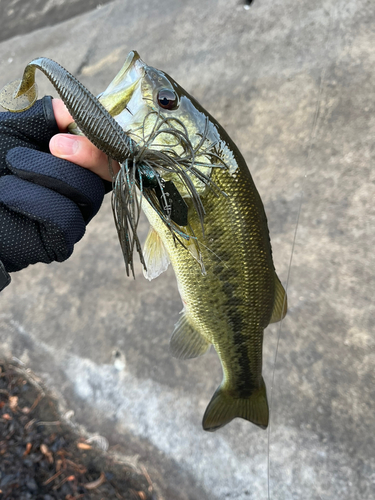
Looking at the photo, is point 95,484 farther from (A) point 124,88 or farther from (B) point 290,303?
(A) point 124,88

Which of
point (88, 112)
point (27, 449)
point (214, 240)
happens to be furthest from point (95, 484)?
point (88, 112)

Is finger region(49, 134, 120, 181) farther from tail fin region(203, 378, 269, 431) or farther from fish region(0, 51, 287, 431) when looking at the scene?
tail fin region(203, 378, 269, 431)

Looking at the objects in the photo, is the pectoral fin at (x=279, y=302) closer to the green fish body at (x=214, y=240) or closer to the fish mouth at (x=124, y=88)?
the green fish body at (x=214, y=240)

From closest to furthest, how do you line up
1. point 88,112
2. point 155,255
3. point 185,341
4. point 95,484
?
1. point 88,112
2. point 155,255
3. point 185,341
4. point 95,484

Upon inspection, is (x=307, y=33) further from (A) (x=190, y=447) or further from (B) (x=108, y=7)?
(A) (x=190, y=447)

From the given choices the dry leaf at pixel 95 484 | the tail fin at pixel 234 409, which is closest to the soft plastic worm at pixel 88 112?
the tail fin at pixel 234 409

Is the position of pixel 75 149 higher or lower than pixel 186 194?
higher
